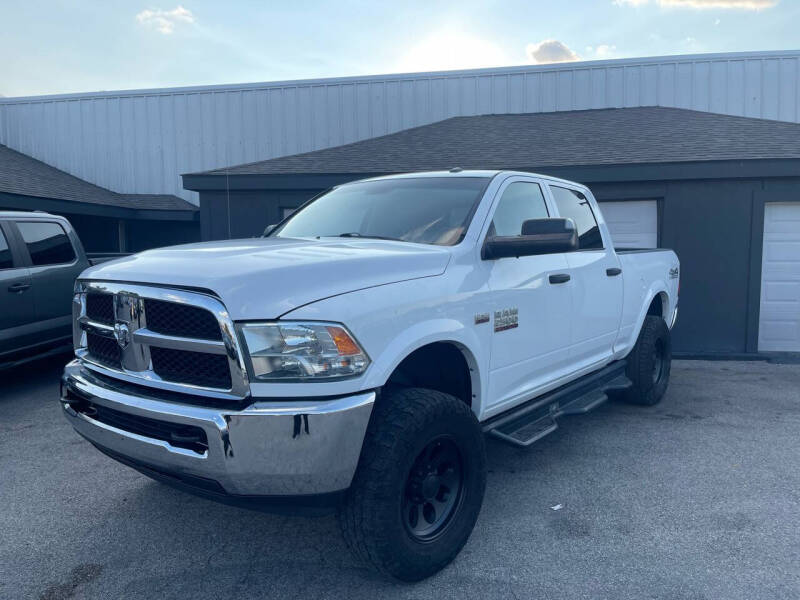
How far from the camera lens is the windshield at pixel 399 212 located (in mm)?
3588

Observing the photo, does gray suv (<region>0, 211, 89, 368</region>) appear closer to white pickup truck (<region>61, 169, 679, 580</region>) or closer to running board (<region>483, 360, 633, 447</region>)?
white pickup truck (<region>61, 169, 679, 580</region>)

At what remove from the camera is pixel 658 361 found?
618cm

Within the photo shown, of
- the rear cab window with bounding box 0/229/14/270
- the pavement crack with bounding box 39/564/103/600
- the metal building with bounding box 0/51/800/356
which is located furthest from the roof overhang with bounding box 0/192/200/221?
the pavement crack with bounding box 39/564/103/600

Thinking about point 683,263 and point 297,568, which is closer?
point 297,568

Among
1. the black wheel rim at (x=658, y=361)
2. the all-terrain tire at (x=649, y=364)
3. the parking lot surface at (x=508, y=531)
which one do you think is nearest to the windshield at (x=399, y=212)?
the parking lot surface at (x=508, y=531)

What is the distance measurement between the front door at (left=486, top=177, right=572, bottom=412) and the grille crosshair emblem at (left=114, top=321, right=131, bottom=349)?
1.81 m

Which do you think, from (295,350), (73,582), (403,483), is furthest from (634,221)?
(73,582)

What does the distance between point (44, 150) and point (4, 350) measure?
11.7 m

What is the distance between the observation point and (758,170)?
873cm

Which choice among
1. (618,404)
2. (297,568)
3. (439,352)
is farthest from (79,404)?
(618,404)

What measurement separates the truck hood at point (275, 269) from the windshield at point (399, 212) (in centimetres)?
31

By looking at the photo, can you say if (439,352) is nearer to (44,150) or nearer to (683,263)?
(683,263)

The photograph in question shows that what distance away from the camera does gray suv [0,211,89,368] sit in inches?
251

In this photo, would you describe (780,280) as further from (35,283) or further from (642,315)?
(35,283)
